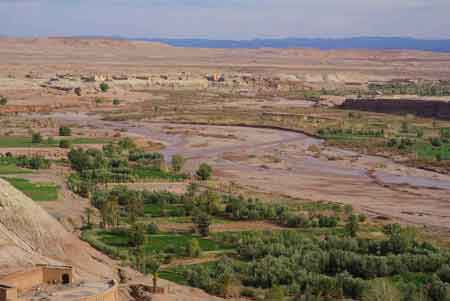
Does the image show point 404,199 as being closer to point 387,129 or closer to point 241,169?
point 241,169

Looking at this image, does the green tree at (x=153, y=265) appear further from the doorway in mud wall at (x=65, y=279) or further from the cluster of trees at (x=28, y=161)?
the cluster of trees at (x=28, y=161)

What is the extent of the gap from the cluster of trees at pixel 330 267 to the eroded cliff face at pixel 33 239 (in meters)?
3.52

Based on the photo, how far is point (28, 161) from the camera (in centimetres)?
3969

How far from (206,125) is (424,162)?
20497mm

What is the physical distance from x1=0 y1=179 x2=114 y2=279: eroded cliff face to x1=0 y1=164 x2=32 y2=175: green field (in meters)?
17.3

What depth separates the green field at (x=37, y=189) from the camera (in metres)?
30.5

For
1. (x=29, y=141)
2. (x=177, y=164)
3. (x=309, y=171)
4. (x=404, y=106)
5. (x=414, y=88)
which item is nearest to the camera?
(x=177, y=164)

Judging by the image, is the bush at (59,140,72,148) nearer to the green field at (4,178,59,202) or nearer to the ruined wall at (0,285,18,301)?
the green field at (4,178,59,202)

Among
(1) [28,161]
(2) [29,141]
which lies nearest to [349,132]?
(2) [29,141]

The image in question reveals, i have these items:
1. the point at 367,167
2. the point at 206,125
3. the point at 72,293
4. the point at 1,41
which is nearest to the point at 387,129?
the point at 206,125

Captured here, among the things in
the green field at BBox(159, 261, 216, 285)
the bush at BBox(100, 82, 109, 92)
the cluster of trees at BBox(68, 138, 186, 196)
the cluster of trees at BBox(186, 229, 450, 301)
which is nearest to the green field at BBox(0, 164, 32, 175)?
the cluster of trees at BBox(68, 138, 186, 196)

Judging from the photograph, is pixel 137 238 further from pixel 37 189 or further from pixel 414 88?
pixel 414 88

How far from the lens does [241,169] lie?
43.7m

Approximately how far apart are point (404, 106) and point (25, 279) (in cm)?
6073
